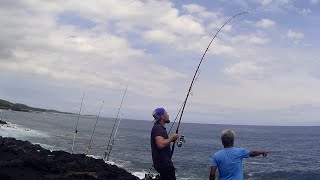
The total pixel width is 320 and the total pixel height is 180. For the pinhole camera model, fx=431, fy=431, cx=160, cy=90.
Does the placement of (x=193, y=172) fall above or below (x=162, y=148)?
below

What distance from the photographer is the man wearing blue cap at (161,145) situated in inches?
266

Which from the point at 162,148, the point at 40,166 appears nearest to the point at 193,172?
the point at 40,166

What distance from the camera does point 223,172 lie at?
5828 millimetres

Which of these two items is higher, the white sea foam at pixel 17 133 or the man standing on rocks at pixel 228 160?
the man standing on rocks at pixel 228 160

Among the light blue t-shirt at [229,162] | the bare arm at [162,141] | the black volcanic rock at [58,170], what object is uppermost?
the bare arm at [162,141]

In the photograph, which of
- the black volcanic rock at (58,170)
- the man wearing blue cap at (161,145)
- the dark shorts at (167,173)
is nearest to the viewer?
the man wearing blue cap at (161,145)

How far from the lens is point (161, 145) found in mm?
6703

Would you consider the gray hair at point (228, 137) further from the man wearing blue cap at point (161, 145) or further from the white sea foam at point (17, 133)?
the white sea foam at point (17, 133)

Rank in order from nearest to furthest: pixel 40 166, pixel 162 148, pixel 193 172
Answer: pixel 162 148
pixel 40 166
pixel 193 172

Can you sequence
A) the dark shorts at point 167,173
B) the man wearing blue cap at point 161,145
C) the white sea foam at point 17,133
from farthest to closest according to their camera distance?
1. the white sea foam at point 17,133
2. the dark shorts at point 167,173
3. the man wearing blue cap at point 161,145

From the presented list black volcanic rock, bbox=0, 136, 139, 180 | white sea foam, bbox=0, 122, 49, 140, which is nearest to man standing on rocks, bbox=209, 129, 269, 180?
black volcanic rock, bbox=0, 136, 139, 180

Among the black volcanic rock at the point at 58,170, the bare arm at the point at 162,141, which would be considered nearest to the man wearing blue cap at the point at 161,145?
the bare arm at the point at 162,141

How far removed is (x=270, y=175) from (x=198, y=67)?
2449 cm

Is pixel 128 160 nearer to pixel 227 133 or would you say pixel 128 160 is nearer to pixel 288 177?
pixel 288 177
